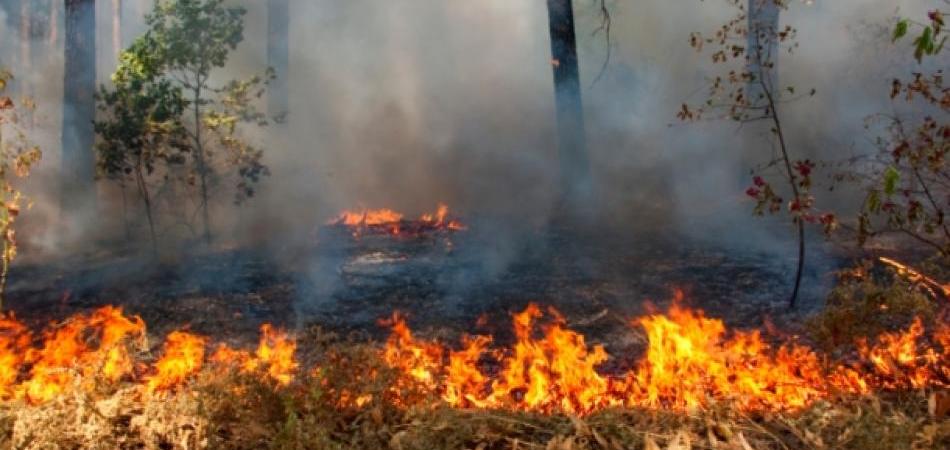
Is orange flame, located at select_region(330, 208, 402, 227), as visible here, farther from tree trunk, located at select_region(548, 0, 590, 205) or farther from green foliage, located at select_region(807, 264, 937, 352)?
green foliage, located at select_region(807, 264, 937, 352)

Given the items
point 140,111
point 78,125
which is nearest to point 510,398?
point 140,111

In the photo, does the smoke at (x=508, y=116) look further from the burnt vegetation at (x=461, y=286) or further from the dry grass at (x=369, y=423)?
the dry grass at (x=369, y=423)

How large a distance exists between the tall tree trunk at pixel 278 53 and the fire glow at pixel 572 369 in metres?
10.3

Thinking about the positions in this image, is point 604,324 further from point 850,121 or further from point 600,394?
point 850,121

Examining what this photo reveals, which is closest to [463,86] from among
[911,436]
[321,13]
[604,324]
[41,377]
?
[321,13]

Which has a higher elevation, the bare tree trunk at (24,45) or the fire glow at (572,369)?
the bare tree trunk at (24,45)

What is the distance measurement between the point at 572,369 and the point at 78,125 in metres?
11.2

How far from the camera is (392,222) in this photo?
455 inches

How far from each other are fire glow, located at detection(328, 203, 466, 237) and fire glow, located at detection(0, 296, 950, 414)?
4.73 meters

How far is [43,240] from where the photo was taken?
39.9 ft

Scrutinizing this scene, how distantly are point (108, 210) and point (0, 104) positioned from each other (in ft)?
29.9

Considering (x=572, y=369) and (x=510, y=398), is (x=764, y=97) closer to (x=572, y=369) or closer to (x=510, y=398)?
(x=572, y=369)

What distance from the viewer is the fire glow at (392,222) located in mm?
10922

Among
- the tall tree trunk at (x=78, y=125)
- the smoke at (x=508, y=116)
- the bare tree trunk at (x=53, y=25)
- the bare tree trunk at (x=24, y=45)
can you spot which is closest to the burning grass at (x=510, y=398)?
the smoke at (x=508, y=116)
